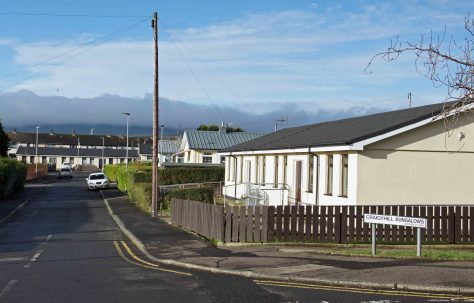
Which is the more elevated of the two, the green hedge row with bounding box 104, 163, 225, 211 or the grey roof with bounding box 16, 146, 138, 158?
the grey roof with bounding box 16, 146, 138, 158

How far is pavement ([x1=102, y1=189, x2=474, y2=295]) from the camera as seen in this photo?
10766mm

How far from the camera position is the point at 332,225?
56.2ft

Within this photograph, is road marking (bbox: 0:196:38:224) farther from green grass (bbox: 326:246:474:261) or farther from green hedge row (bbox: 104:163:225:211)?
green grass (bbox: 326:246:474:261)

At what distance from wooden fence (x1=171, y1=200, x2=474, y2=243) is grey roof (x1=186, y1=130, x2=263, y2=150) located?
1696 inches

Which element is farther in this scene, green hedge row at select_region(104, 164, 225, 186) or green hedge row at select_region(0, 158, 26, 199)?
green hedge row at select_region(104, 164, 225, 186)

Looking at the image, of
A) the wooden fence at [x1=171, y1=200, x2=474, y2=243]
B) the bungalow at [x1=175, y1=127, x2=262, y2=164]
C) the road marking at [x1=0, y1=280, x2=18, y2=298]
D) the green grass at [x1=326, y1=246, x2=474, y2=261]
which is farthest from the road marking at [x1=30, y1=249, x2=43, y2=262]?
the bungalow at [x1=175, y1=127, x2=262, y2=164]

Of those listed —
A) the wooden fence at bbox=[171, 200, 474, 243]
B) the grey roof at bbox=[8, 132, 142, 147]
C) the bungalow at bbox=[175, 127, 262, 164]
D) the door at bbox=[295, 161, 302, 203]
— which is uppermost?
the grey roof at bbox=[8, 132, 142, 147]

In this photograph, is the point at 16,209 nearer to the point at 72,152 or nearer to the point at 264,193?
the point at 264,193

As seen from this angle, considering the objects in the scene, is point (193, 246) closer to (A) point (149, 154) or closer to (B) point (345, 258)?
(B) point (345, 258)

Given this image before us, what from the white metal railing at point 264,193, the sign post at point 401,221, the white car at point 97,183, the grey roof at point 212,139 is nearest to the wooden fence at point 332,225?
the sign post at point 401,221

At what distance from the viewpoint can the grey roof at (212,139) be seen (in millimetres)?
61000

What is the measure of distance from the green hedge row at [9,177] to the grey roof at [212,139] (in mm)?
17914

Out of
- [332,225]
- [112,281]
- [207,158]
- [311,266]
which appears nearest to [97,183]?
[207,158]

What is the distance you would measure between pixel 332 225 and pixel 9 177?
3226 centimetres
